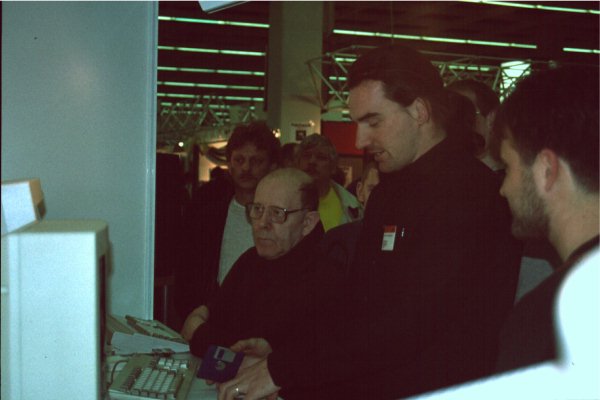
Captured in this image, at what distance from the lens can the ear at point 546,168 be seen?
1.21m

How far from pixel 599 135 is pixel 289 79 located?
27.5 ft

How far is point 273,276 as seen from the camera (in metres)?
2.11

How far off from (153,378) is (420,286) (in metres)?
0.66

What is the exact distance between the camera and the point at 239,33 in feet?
47.5

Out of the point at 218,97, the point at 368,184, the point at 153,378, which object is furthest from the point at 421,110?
the point at 218,97

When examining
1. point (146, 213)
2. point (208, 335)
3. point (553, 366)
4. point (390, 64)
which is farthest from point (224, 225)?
point (553, 366)

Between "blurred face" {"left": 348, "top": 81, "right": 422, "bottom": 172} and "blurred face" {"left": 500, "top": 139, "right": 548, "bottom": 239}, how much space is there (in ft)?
1.58

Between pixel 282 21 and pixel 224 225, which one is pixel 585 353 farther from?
pixel 282 21

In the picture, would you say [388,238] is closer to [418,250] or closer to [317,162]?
[418,250]

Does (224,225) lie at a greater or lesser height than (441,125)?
lesser

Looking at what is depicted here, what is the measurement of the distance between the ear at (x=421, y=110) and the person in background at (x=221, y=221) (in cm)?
130

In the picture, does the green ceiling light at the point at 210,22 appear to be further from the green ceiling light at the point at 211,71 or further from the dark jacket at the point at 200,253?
the dark jacket at the point at 200,253

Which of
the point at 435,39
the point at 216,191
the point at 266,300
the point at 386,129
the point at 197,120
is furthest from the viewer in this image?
the point at 197,120

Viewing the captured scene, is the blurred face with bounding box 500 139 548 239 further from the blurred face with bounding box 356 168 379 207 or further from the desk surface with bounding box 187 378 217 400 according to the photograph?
the blurred face with bounding box 356 168 379 207
